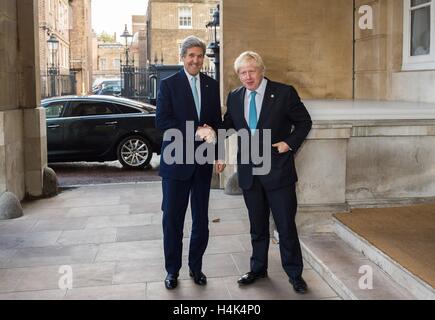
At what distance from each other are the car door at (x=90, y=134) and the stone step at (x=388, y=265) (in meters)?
7.73

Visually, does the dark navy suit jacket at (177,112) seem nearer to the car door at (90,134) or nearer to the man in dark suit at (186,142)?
the man in dark suit at (186,142)

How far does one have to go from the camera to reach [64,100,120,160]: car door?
40.4 feet

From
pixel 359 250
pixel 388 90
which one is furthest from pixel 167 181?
pixel 388 90

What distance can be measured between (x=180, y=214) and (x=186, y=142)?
1.98 feet

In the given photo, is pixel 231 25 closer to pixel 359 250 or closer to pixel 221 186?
pixel 221 186

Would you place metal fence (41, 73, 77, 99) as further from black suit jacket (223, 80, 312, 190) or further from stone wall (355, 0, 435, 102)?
black suit jacket (223, 80, 312, 190)

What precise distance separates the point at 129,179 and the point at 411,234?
7.18 meters

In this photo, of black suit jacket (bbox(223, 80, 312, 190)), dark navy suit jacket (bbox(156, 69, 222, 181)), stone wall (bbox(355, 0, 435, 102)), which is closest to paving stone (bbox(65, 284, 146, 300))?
dark navy suit jacket (bbox(156, 69, 222, 181))

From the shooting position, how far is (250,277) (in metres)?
4.66

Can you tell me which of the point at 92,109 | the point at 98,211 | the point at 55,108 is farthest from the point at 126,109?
the point at 98,211

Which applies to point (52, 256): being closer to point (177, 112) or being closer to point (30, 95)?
point (177, 112)

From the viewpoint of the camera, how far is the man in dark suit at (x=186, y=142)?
439 centimetres

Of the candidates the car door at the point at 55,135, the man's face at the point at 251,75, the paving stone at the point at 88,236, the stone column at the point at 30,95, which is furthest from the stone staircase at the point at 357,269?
the car door at the point at 55,135
